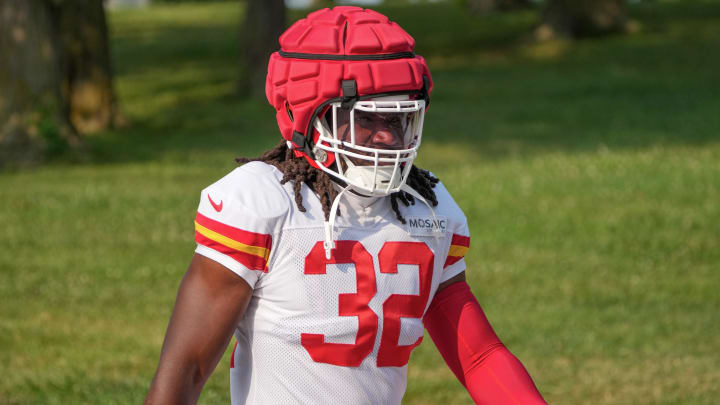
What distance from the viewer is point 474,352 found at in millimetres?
3486

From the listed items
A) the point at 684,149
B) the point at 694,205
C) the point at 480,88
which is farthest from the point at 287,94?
the point at 480,88

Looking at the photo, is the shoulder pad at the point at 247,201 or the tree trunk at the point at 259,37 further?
the tree trunk at the point at 259,37

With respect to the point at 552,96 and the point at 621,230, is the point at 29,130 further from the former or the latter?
Result: the point at 552,96

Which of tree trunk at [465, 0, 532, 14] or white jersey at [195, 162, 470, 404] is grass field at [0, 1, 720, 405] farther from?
tree trunk at [465, 0, 532, 14]

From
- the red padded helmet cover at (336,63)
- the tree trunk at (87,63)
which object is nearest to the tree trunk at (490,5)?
the tree trunk at (87,63)

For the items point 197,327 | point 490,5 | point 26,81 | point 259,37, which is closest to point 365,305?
point 197,327

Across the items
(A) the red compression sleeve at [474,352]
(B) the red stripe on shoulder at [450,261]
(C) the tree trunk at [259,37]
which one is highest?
(B) the red stripe on shoulder at [450,261]

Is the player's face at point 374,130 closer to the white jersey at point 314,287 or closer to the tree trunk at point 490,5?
the white jersey at point 314,287

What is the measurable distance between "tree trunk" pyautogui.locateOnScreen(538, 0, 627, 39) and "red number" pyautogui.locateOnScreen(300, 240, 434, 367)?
97.2ft

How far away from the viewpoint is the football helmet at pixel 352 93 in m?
3.17

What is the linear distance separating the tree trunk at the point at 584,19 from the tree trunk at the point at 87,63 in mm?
15484

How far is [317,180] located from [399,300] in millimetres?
446

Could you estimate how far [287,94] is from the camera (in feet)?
10.8

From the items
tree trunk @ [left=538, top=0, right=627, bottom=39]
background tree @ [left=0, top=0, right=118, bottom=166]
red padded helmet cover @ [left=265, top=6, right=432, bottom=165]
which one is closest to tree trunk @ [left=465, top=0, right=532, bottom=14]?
tree trunk @ [left=538, top=0, right=627, bottom=39]
